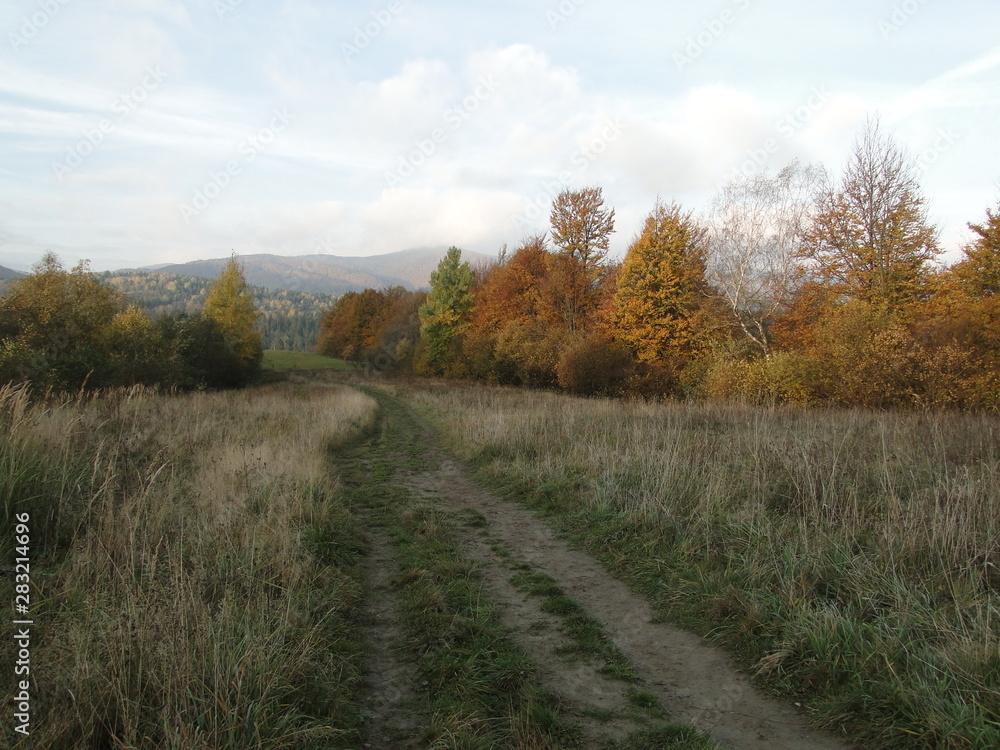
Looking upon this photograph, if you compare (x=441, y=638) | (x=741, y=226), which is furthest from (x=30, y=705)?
(x=741, y=226)

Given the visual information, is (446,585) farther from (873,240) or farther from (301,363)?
(301,363)

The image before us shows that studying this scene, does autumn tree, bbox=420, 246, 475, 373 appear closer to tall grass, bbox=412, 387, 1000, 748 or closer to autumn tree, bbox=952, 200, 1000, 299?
autumn tree, bbox=952, 200, 1000, 299

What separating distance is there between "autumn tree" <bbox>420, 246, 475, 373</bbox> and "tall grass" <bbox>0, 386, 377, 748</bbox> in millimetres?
37614

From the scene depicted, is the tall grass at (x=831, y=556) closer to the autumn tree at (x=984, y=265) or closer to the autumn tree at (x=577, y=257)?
the autumn tree at (x=984, y=265)

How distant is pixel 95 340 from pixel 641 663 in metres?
28.9

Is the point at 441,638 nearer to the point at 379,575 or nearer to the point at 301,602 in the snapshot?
the point at 301,602

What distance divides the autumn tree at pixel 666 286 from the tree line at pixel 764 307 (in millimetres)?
72

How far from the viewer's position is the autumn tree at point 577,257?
3250 centimetres

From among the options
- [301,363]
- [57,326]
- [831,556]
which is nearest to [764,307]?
[831,556]

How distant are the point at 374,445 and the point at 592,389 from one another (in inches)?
599

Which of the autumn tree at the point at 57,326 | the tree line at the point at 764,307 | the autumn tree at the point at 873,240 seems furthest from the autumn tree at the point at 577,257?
the autumn tree at the point at 57,326

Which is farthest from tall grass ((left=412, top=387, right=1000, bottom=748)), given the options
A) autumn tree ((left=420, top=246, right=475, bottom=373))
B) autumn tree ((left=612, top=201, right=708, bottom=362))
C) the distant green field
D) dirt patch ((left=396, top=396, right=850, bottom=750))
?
the distant green field

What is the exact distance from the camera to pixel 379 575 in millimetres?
5496

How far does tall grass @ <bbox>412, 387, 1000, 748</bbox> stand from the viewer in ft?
10.2
